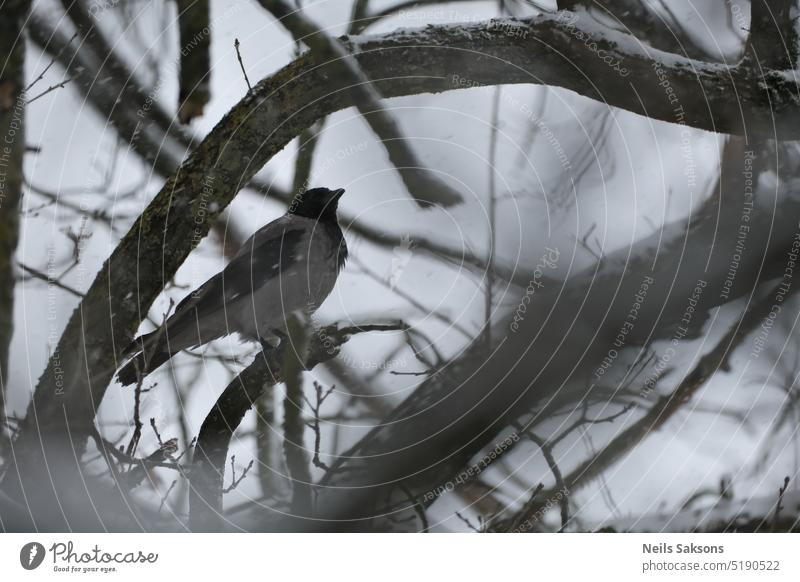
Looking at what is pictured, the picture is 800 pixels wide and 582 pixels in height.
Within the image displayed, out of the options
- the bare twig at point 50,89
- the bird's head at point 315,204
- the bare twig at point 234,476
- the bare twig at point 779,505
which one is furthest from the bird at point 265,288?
the bare twig at point 779,505

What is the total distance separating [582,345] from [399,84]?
305 mm

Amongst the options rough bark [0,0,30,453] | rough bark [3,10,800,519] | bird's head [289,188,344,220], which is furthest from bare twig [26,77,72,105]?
bird's head [289,188,344,220]

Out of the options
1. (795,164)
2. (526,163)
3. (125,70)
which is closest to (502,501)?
(526,163)

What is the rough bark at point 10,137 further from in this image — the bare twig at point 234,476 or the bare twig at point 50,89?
the bare twig at point 234,476

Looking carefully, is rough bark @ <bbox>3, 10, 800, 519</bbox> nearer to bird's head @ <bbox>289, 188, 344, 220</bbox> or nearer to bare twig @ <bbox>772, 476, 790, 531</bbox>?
bird's head @ <bbox>289, 188, 344, 220</bbox>

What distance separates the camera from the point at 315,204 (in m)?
0.54

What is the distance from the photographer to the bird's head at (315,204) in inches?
21.0

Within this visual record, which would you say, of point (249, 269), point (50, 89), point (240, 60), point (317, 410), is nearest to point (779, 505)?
point (317, 410)

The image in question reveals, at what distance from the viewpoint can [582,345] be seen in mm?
537

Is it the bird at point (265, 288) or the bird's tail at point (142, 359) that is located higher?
the bird at point (265, 288)

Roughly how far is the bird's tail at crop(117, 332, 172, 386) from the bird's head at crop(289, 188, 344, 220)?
18 centimetres

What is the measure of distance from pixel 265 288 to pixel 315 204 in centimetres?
9

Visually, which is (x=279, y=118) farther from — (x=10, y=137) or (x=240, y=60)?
(x=10, y=137)
